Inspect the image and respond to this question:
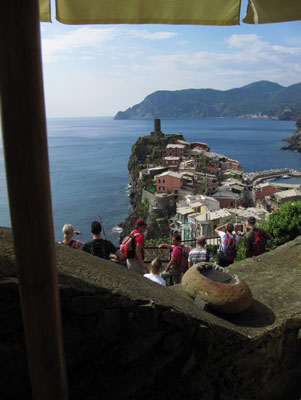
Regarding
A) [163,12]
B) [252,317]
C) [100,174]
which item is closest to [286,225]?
[252,317]

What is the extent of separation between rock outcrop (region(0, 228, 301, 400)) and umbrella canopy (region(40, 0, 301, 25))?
6.99ft

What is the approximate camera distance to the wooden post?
134 centimetres

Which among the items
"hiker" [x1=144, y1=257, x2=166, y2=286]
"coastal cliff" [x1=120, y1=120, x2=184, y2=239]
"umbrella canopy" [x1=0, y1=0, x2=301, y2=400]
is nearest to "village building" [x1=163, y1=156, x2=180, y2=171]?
"coastal cliff" [x1=120, y1=120, x2=184, y2=239]

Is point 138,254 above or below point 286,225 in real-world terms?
above

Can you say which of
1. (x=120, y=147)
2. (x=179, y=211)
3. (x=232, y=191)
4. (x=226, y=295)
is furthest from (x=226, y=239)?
(x=120, y=147)

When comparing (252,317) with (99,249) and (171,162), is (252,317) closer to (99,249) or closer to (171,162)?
(99,249)

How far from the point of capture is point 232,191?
52844mm

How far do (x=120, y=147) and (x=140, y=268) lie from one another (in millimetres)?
121754

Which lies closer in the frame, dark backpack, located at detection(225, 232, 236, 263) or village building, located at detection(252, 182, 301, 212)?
dark backpack, located at detection(225, 232, 236, 263)

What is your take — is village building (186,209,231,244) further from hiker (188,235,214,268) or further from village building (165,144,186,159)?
village building (165,144,186,159)

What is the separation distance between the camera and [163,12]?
10.8 ft

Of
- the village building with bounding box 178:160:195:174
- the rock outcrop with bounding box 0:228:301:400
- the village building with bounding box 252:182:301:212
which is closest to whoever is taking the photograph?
the rock outcrop with bounding box 0:228:301:400

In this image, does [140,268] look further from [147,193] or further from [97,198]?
[97,198]

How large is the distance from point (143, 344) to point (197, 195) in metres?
44.7
